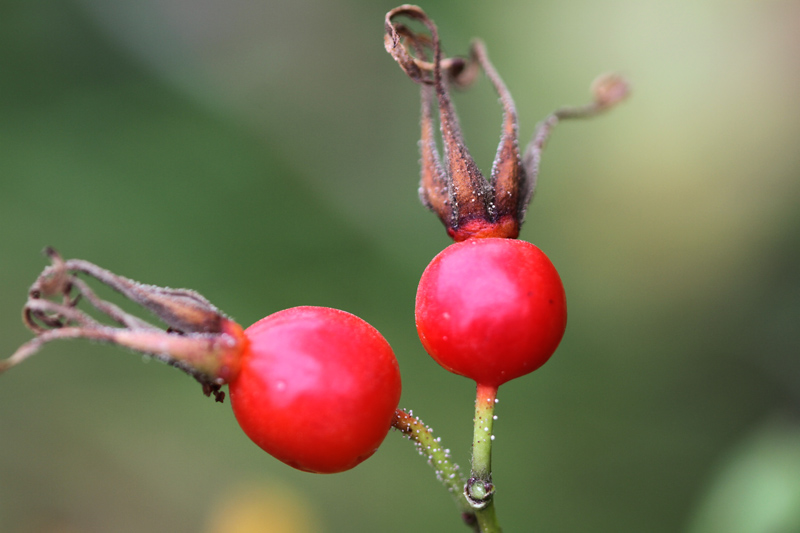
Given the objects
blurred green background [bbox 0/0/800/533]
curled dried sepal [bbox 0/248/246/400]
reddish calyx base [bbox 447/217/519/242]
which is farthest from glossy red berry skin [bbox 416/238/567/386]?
blurred green background [bbox 0/0/800/533]

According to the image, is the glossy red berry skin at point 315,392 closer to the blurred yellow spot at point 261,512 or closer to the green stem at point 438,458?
the green stem at point 438,458

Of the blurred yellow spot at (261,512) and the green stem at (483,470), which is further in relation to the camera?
the blurred yellow spot at (261,512)

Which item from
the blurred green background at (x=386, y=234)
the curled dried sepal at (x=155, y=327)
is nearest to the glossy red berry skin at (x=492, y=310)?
the curled dried sepal at (x=155, y=327)

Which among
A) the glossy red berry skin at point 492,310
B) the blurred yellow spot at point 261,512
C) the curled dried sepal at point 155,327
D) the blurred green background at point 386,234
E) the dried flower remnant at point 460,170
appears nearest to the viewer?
the curled dried sepal at point 155,327

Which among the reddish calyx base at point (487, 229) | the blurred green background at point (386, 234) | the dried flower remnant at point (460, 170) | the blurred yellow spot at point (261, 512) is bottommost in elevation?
the blurred yellow spot at point (261, 512)

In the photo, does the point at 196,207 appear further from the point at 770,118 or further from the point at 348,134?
the point at 770,118
